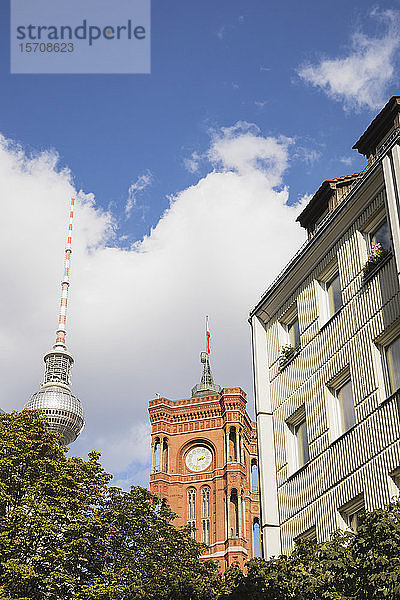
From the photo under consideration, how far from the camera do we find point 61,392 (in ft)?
384

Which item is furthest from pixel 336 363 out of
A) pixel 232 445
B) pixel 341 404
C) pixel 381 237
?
pixel 232 445

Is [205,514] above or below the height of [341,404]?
above

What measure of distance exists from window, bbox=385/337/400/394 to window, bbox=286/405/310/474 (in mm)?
3349

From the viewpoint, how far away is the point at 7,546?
27578 mm

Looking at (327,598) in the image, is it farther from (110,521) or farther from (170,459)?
(170,459)

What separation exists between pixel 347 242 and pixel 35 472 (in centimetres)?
1768

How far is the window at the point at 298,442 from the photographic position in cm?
1905

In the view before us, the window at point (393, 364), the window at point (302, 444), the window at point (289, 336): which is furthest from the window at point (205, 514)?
the window at point (393, 364)

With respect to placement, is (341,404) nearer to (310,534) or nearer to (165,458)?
(310,534)

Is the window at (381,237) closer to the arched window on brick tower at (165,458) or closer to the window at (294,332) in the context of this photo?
the window at (294,332)

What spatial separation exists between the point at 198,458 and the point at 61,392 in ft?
134

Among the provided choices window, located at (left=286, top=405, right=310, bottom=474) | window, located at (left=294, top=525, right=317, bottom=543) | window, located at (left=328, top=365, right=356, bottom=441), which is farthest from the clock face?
window, located at (left=328, top=365, right=356, bottom=441)

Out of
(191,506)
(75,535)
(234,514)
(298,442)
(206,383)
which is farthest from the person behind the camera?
(206,383)

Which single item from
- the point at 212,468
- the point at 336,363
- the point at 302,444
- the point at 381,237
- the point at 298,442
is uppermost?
the point at 212,468
